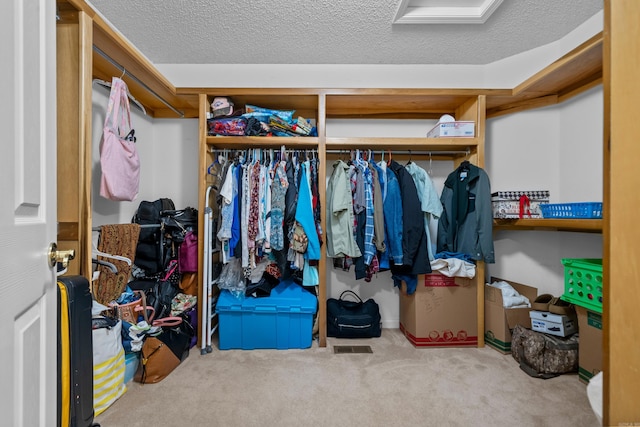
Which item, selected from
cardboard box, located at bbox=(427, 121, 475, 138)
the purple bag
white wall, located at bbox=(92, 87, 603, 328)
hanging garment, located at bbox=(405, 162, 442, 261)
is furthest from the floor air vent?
cardboard box, located at bbox=(427, 121, 475, 138)

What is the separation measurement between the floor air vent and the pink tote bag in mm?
1851

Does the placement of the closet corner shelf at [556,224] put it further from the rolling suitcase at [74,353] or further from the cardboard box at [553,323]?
the rolling suitcase at [74,353]

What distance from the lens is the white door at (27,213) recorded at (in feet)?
1.75

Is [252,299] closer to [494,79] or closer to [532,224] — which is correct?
[532,224]

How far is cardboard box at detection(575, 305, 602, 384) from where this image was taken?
1.66 m

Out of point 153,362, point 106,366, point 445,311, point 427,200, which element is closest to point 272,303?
point 153,362

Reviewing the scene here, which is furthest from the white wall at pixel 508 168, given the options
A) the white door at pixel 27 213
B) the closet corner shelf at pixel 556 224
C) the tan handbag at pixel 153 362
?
the white door at pixel 27 213

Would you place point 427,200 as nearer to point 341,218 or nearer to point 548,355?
point 341,218

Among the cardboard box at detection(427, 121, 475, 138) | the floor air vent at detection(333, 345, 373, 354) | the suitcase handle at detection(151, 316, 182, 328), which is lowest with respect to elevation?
the floor air vent at detection(333, 345, 373, 354)

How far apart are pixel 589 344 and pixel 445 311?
845mm

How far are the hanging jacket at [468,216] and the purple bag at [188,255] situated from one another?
2.05 metres

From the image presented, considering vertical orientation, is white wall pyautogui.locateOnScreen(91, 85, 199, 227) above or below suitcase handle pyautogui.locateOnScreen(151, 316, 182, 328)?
above

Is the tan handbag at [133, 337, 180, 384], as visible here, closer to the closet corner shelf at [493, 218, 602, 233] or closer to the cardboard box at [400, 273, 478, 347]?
the cardboard box at [400, 273, 478, 347]

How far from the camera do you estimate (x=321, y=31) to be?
210 cm
